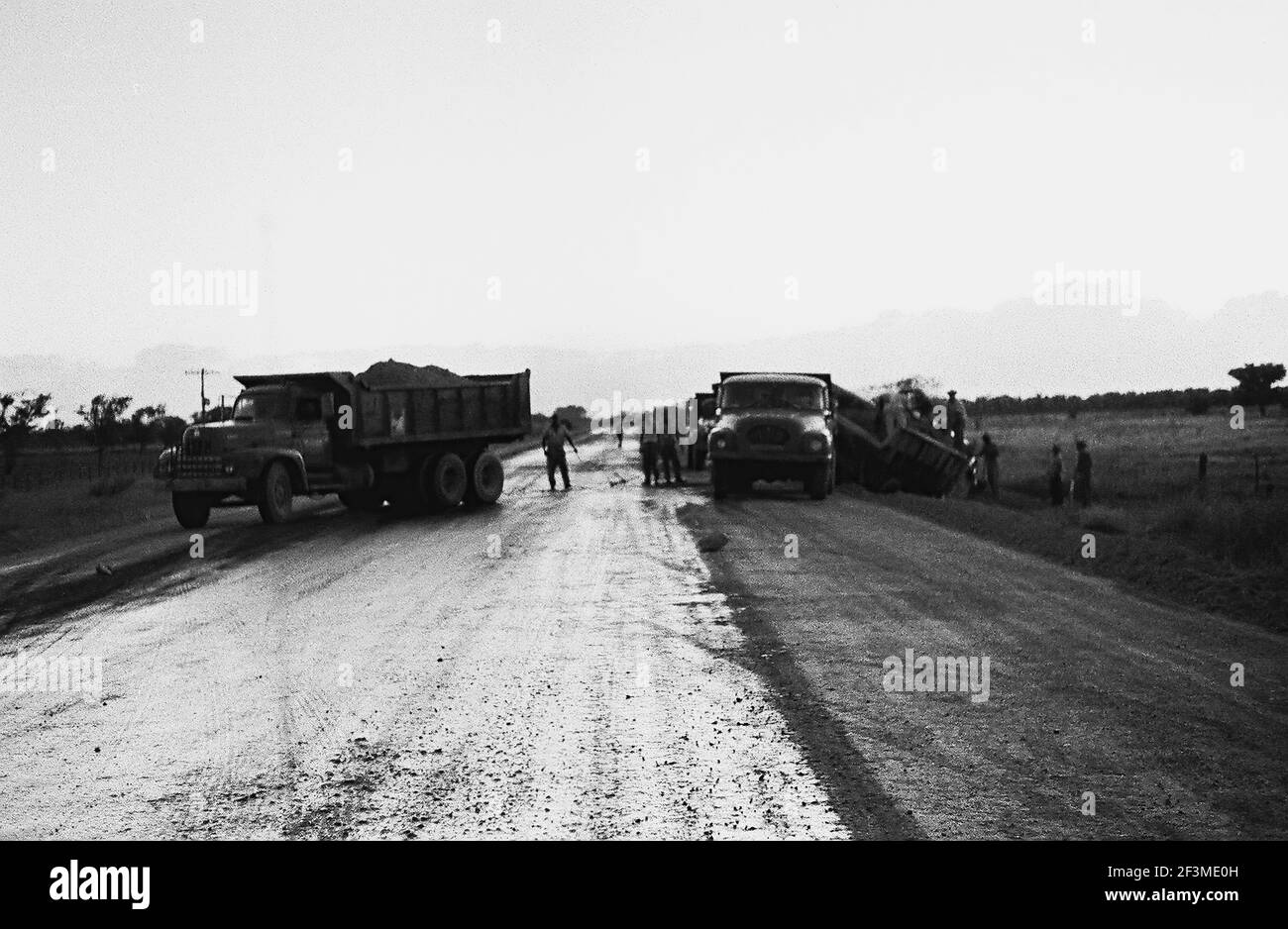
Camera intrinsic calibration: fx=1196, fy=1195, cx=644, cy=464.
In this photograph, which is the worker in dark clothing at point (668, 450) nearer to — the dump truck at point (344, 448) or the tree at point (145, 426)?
the dump truck at point (344, 448)

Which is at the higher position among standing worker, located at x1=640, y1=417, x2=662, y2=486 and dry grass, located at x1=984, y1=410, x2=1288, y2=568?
standing worker, located at x1=640, y1=417, x2=662, y2=486

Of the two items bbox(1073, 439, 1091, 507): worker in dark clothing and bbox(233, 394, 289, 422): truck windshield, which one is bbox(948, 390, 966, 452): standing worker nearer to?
bbox(1073, 439, 1091, 507): worker in dark clothing

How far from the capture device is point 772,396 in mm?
25734

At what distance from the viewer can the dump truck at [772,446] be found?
24.1 metres

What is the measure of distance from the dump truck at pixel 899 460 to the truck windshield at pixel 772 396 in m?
3.32

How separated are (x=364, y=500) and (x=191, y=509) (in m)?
3.93

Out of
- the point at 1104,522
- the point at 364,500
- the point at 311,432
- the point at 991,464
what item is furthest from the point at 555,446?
the point at 1104,522

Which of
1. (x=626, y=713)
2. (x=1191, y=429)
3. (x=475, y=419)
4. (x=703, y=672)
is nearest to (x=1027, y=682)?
(x=703, y=672)

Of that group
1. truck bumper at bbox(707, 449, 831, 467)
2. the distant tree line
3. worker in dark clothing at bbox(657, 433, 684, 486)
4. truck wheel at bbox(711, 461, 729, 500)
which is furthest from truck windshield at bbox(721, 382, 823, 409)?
the distant tree line

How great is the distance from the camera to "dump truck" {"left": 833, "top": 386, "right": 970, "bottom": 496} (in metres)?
28.5

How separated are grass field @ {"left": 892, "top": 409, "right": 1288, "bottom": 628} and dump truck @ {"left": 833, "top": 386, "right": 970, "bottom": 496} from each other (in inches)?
69.4

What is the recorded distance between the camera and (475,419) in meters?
24.8
